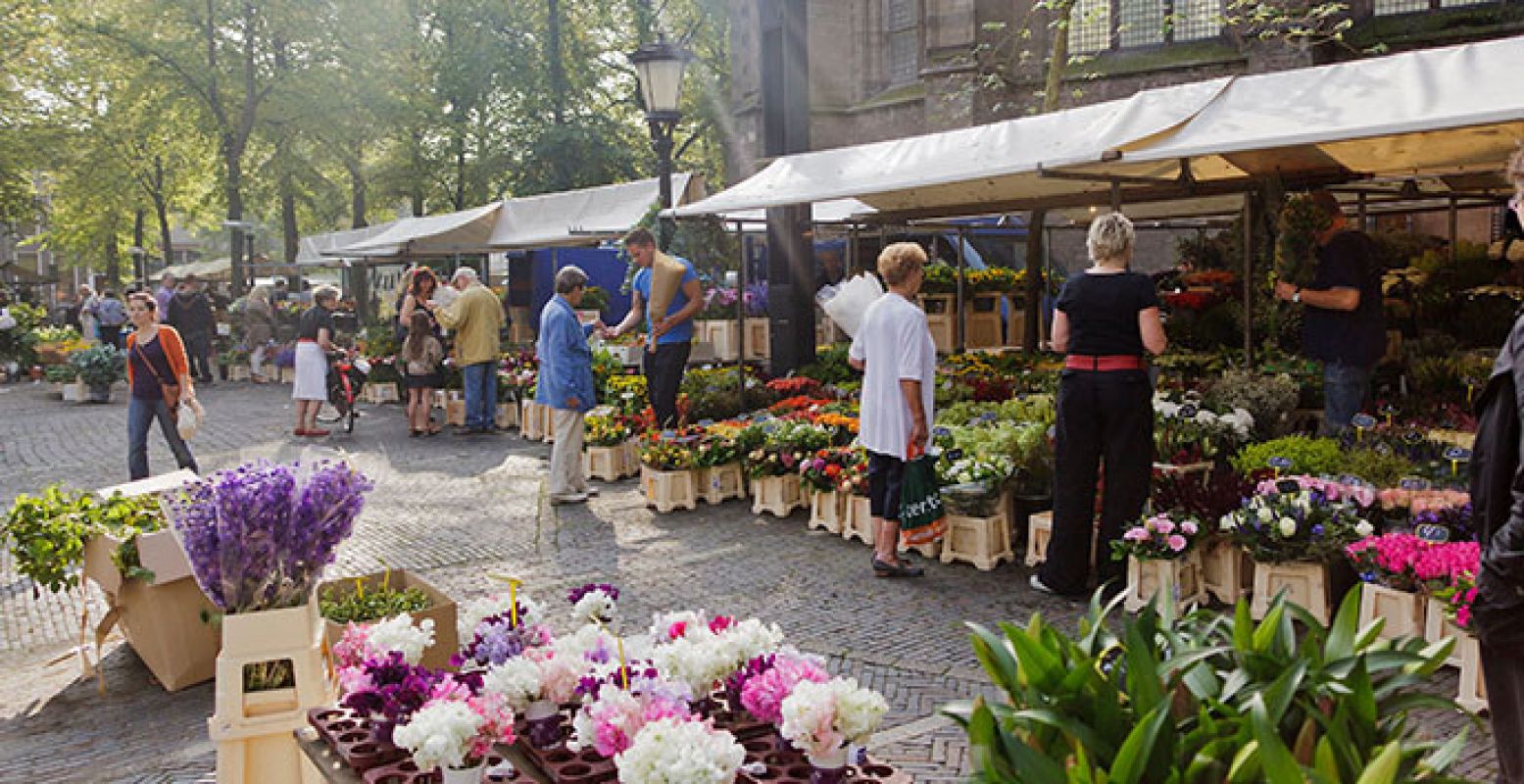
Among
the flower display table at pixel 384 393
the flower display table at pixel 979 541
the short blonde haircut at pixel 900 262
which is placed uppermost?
the short blonde haircut at pixel 900 262

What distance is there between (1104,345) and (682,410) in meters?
5.47

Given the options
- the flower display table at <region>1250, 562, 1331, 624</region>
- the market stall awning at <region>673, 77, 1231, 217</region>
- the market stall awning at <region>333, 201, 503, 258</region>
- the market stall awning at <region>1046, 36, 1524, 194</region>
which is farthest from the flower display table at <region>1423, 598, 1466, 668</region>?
the market stall awning at <region>333, 201, 503, 258</region>

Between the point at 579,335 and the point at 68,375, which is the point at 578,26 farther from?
the point at 579,335

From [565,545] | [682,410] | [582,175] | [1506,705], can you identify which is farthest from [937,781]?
[582,175]

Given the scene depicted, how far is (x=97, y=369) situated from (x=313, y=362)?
756 centimetres

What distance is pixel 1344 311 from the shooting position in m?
6.91

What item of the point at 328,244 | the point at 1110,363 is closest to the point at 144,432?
the point at 1110,363

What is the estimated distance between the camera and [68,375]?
18688mm

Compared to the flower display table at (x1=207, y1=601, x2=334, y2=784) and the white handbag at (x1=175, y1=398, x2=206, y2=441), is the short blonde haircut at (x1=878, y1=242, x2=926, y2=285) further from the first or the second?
the white handbag at (x1=175, y1=398, x2=206, y2=441)

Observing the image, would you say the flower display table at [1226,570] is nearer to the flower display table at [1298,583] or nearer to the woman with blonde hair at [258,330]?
the flower display table at [1298,583]

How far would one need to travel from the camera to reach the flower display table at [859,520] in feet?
24.5

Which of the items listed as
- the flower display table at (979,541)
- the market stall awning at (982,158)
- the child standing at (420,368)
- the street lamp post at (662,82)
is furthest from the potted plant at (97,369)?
the flower display table at (979,541)

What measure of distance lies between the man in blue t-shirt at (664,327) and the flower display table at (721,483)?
117 centimetres

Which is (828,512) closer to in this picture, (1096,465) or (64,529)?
(1096,465)
